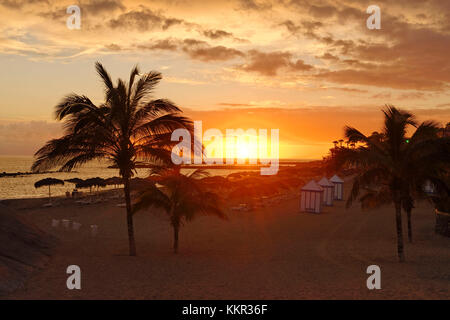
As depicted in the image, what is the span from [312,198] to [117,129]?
18.9m

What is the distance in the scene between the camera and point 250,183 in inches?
1395

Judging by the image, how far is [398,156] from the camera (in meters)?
12.8

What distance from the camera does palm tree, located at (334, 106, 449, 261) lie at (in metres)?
12.3

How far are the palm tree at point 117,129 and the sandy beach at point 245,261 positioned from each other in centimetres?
259

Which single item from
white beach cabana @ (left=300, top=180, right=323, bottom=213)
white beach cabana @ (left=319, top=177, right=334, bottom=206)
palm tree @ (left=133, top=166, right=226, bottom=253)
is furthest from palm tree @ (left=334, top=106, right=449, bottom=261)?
white beach cabana @ (left=319, top=177, right=334, bottom=206)

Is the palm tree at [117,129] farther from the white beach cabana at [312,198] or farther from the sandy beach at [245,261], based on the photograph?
the white beach cabana at [312,198]

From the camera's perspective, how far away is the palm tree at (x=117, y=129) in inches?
490

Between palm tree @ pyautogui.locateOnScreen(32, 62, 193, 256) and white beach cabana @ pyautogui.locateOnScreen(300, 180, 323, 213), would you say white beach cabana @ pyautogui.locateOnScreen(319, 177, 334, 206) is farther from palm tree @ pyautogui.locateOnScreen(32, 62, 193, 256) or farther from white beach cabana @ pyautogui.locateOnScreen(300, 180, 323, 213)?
palm tree @ pyautogui.locateOnScreen(32, 62, 193, 256)

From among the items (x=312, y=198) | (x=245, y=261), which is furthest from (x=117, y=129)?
(x=312, y=198)

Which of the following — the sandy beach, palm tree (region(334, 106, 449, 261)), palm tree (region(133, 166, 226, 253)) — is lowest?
the sandy beach

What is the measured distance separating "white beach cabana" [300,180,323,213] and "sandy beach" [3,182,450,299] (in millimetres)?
4122

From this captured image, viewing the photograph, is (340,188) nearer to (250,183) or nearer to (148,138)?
(250,183)
